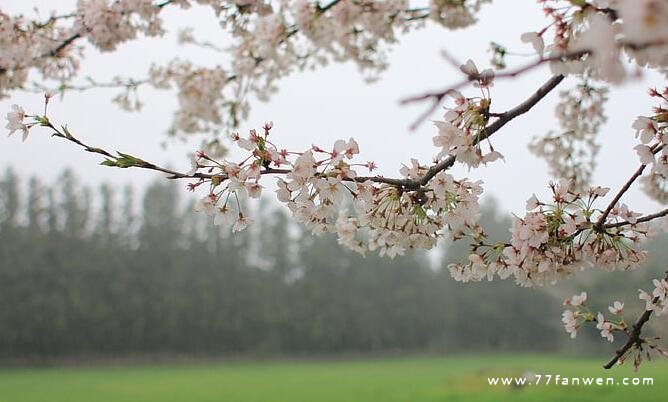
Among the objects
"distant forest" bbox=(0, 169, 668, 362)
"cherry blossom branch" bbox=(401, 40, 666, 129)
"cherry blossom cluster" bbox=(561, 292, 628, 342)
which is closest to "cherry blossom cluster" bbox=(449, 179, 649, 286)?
"cherry blossom cluster" bbox=(561, 292, 628, 342)

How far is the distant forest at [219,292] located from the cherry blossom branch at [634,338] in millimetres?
28853

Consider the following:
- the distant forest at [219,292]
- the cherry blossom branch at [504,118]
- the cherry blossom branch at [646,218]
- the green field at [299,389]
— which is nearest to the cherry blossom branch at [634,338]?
the cherry blossom branch at [646,218]

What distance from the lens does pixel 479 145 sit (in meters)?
1.66

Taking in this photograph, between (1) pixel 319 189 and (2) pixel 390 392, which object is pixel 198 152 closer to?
(1) pixel 319 189

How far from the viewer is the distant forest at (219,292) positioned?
3594 centimetres

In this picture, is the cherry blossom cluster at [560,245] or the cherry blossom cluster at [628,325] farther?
the cherry blossom cluster at [628,325]

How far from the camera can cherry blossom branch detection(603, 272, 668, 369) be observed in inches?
84.2

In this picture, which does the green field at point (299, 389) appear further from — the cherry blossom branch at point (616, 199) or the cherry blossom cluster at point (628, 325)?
the cherry blossom branch at point (616, 199)

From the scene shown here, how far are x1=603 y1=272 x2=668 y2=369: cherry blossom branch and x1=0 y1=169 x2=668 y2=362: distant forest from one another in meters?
28.9

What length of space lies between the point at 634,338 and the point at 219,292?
41.0 metres

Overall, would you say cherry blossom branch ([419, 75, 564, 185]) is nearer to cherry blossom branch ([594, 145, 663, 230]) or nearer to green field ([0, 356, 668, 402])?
cherry blossom branch ([594, 145, 663, 230])

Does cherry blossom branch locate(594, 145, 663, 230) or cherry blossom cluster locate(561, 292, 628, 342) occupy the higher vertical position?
cherry blossom branch locate(594, 145, 663, 230)

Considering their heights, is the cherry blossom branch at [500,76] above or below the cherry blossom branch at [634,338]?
above

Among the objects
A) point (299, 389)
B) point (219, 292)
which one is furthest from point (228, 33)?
point (219, 292)
